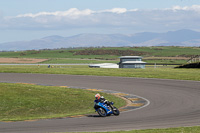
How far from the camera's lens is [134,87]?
35875 millimetres

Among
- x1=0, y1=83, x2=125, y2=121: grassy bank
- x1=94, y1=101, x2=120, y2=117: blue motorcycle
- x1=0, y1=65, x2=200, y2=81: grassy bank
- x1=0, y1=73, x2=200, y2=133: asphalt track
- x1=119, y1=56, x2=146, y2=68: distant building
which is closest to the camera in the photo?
x1=0, y1=73, x2=200, y2=133: asphalt track

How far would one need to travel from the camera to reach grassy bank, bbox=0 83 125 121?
881 inches

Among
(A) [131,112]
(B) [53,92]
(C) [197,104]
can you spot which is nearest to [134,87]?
(B) [53,92]

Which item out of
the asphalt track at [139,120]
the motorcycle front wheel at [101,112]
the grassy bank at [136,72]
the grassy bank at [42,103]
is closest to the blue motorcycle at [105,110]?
the motorcycle front wheel at [101,112]

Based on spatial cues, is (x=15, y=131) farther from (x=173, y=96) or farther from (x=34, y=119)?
(x=173, y=96)

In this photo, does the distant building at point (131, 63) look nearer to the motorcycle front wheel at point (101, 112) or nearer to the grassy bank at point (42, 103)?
the grassy bank at point (42, 103)

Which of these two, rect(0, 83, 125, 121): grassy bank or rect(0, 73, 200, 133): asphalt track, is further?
rect(0, 83, 125, 121): grassy bank

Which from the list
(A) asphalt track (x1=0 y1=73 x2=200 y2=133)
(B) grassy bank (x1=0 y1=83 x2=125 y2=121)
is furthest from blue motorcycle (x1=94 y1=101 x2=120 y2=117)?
(B) grassy bank (x1=0 y1=83 x2=125 y2=121)

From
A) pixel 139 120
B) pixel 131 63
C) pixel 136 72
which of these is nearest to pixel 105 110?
pixel 139 120

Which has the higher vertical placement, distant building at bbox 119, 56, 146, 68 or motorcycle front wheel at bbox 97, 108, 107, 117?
distant building at bbox 119, 56, 146, 68

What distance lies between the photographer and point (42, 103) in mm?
25391

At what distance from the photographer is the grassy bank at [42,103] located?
22.4m

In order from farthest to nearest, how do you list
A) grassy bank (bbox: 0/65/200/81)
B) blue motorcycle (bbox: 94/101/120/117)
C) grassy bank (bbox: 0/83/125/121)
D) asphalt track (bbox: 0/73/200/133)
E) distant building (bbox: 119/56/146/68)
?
distant building (bbox: 119/56/146/68) < grassy bank (bbox: 0/65/200/81) < grassy bank (bbox: 0/83/125/121) < blue motorcycle (bbox: 94/101/120/117) < asphalt track (bbox: 0/73/200/133)

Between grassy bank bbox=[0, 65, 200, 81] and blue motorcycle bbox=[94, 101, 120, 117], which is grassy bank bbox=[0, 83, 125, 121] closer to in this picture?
blue motorcycle bbox=[94, 101, 120, 117]
